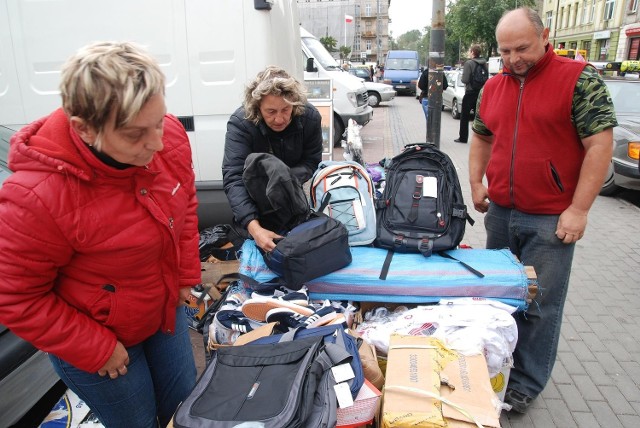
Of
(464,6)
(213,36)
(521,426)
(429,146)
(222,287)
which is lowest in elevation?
(521,426)

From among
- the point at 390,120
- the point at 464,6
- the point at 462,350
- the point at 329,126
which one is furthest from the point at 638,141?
the point at 464,6

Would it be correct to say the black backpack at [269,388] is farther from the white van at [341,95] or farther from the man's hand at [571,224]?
the white van at [341,95]

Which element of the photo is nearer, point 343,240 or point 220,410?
point 220,410

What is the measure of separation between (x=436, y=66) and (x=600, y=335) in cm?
429

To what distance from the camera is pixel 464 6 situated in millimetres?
34188

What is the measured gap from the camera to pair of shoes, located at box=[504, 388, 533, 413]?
2621 millimetres

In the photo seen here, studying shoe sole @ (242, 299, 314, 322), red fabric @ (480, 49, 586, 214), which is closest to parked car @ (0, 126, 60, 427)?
shoe sole @ (242, 299, 314, 322)

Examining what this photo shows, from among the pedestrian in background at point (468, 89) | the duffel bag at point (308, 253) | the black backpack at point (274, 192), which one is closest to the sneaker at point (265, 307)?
the duffel bag at point (308, 253)

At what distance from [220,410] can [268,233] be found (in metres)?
1.22

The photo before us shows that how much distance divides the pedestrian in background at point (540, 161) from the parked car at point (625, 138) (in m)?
3.69

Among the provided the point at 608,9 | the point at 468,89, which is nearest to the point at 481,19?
the point at 608,9

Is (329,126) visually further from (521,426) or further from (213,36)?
(521,426)

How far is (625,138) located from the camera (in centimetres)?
610

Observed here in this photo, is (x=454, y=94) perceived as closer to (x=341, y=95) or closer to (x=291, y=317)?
(x=341, y=95)
